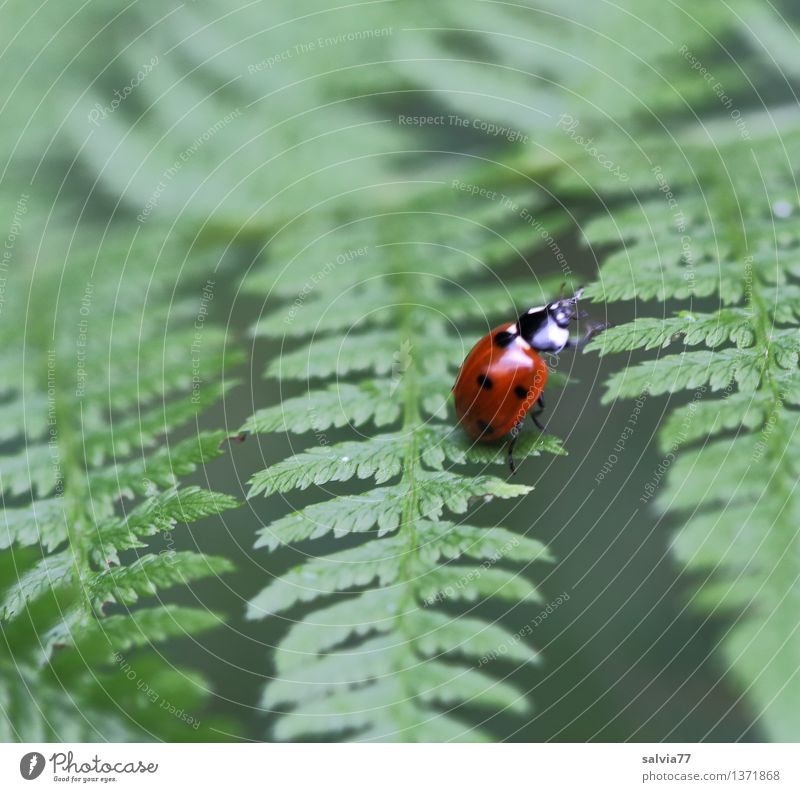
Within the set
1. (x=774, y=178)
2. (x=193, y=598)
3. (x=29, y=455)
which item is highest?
(x=774, y=178)

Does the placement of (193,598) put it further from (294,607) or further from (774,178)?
(774,178)

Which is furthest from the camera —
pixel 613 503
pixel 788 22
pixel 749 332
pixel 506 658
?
pixel 788 22

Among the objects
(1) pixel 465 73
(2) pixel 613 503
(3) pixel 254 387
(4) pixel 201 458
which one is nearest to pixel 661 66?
(1) pixel 465 73

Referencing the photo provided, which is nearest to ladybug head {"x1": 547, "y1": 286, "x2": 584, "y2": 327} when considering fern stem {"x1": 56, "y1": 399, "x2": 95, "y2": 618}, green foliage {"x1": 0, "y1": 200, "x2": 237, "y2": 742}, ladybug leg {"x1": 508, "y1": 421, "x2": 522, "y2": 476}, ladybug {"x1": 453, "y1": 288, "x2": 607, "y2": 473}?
ladybug {"x1": 453, "y1": 288, "x2": 607, "y2": 473}

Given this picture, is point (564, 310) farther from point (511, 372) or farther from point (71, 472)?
point (71, 472)

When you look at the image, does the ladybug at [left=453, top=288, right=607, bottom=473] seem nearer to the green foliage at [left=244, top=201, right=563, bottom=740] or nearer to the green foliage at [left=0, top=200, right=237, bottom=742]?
the green foliage at [left=244, top=201, right=563, bottom=740]

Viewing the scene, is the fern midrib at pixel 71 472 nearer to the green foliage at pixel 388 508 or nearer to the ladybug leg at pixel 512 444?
the green foliage at pixel 388 508

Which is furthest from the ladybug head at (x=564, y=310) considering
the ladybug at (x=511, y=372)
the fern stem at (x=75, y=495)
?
the fern stem at (x=75, y=495)
